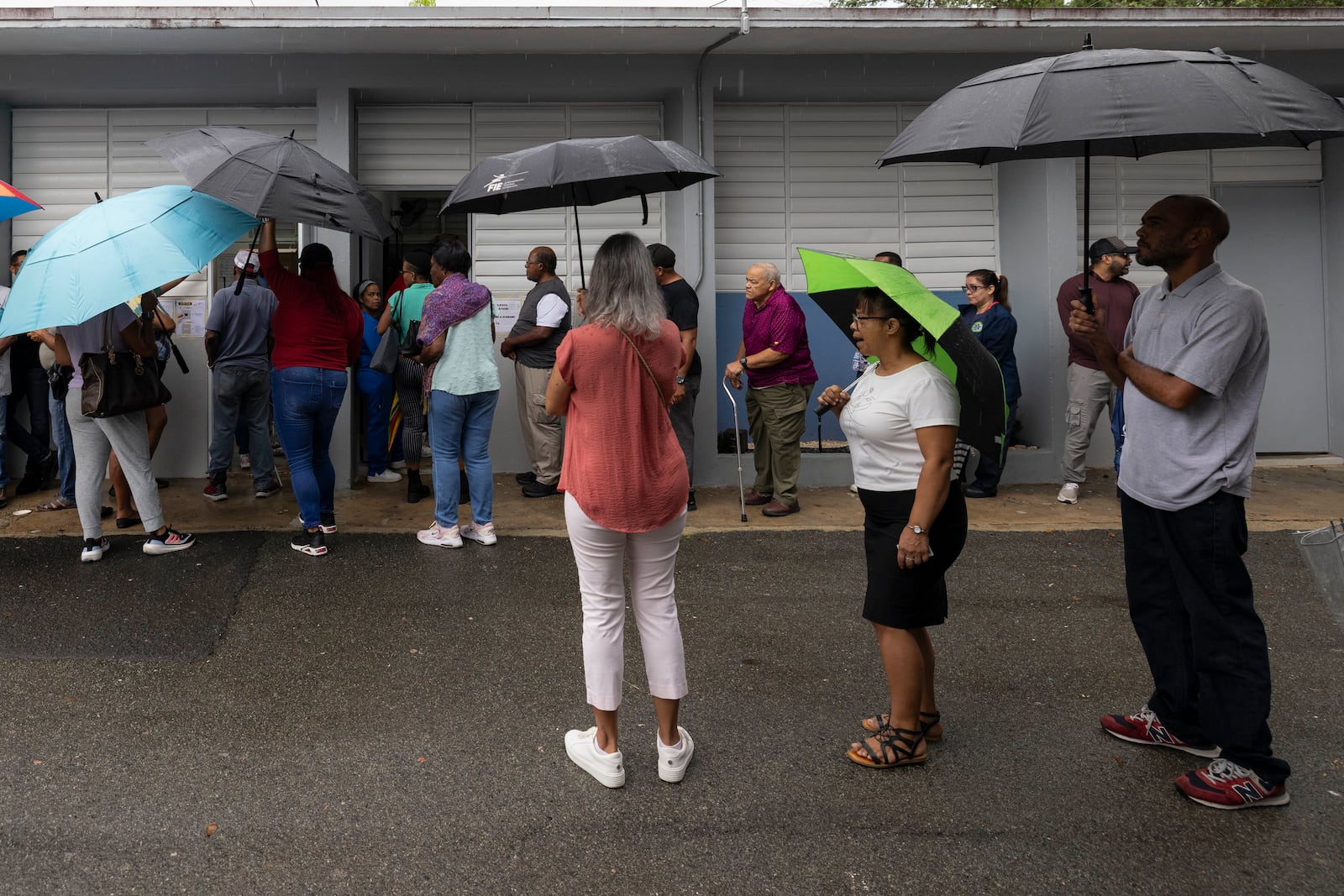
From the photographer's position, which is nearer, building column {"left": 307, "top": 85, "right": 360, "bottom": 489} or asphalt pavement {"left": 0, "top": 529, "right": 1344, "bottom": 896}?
asphalt pavement {"left": 0, "top": 529, "right": 1344, "bottom": 896}

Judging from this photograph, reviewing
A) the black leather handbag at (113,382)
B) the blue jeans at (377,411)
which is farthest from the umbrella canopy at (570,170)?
the blue jeans at (377,411)

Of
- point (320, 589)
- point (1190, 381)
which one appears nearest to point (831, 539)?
point (320, 589)

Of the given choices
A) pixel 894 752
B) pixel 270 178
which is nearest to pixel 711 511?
pixel 270 178

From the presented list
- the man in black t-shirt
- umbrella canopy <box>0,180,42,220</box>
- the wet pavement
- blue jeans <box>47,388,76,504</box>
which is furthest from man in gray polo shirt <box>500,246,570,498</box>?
blue jeans <box>47,388,76,504</box>

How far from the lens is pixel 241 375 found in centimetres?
796

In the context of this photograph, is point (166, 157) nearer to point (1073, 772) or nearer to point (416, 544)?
point (416, 544)

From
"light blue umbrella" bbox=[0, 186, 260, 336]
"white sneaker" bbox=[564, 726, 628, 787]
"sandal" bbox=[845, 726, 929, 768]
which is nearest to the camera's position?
"white sneaker" bbox=[564, 726, 628, 787]

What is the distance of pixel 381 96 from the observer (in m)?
9.12

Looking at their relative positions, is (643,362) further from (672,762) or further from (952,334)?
(672,762)

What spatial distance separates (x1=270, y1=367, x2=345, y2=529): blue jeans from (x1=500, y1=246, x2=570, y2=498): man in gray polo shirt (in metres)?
1.62

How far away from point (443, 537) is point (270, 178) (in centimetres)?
245

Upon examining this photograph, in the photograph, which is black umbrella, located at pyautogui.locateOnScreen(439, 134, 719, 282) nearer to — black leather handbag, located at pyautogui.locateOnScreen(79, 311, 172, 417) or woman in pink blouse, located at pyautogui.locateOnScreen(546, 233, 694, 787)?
woman in pink blouse, located at pyautogui.locateOnScreen(546, 233, 694, 787)

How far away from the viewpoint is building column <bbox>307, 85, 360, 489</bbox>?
8758 millimetres

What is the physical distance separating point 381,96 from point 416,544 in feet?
14.2
